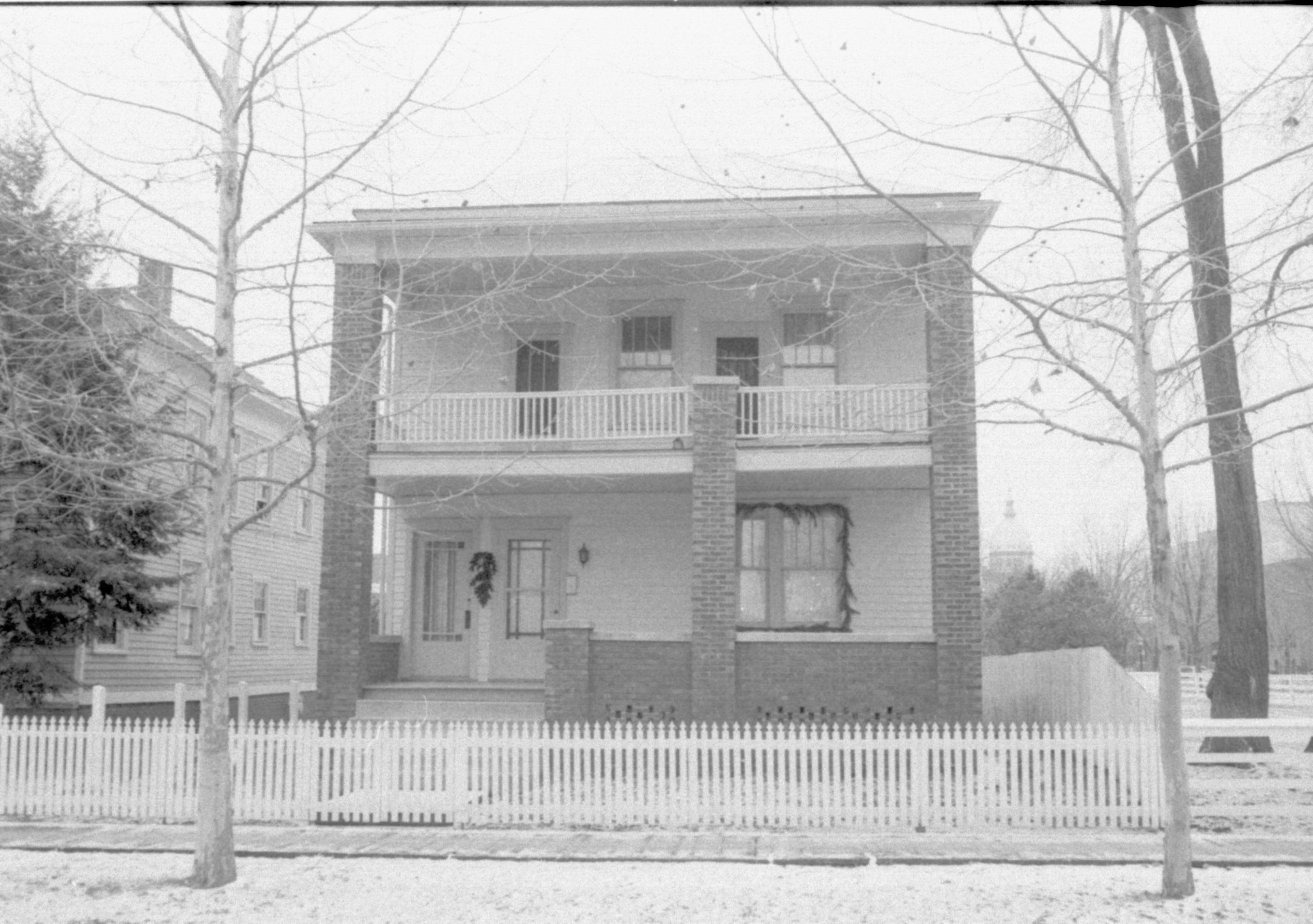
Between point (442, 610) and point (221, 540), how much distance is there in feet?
29.6

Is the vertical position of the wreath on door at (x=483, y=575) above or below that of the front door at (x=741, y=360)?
below

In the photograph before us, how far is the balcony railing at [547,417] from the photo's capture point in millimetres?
16266

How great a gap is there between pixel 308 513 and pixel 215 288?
68.1 ft

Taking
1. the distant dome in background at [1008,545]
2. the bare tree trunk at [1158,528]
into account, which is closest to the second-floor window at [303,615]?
the bare tree trunk at [1158,528]

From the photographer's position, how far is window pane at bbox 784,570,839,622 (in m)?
17.4

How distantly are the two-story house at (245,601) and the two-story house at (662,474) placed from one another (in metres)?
2.23

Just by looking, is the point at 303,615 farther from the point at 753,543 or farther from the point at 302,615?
the point at 753,543

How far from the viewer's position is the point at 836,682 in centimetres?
1502

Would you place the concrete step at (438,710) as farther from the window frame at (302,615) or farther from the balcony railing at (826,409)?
the window frame at (302,615)

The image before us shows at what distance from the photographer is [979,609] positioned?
1495 centimetres

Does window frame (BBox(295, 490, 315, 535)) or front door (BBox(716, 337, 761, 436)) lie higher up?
front door (BBox(716, 337, 761, 436))

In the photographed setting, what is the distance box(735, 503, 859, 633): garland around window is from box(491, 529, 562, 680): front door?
8.86 ft

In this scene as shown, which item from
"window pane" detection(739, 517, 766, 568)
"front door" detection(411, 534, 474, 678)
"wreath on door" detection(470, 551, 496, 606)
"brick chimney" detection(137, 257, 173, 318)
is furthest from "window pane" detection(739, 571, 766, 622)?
"brick chimney" detection(137, 257, 173, 318)

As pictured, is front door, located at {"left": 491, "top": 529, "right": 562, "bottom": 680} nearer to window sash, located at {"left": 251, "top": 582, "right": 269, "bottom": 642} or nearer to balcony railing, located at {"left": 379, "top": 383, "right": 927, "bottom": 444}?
balcony railing, located at {"left": 379, "top": 383, "right": 927, "bottom": 444}
